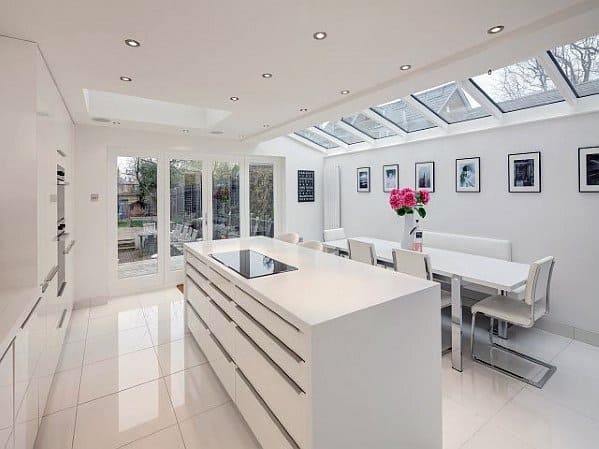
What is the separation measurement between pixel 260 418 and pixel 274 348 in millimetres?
476

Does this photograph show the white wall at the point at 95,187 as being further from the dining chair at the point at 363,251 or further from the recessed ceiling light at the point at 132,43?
the dining chair at the point at 363,251

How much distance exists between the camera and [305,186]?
6.30 meters

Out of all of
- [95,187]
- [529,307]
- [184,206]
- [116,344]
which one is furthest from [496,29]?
[95,187]

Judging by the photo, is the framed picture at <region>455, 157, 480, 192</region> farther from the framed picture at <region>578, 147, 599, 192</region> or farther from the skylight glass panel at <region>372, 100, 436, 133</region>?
the framed picture at <region>578, 147, 599, 192</region>

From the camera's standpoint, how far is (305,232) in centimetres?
632

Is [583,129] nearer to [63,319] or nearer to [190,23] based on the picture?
[190,23]

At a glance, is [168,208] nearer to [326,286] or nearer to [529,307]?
[326,286]

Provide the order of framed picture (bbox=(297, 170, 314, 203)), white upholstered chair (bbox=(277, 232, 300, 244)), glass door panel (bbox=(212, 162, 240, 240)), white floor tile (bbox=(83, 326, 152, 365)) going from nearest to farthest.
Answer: white floor tile (bbox=(83, 326, 152, 365)) → white upholstered chair (bbox=(277, 232, 300, 244)) → glass door panel (bbox=(212, 162, 240, 240)) → framed picture (bbox=(297, 170, 314, 203))

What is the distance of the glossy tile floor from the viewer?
1905 millimetres

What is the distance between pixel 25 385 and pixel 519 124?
4747 millimetres

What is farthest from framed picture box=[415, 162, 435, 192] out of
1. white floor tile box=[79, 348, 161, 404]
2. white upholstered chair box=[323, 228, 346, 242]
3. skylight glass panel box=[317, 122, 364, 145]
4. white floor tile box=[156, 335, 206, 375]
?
white floor tile box=[79, 348, 161, 404]

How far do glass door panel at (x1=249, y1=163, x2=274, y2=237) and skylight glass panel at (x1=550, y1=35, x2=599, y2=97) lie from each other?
4.43 metres

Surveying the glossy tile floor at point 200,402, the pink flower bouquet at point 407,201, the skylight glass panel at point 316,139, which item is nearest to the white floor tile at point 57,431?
the glossy tile floor at point 200,402

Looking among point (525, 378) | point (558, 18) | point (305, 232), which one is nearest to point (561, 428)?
point (525, 378)
